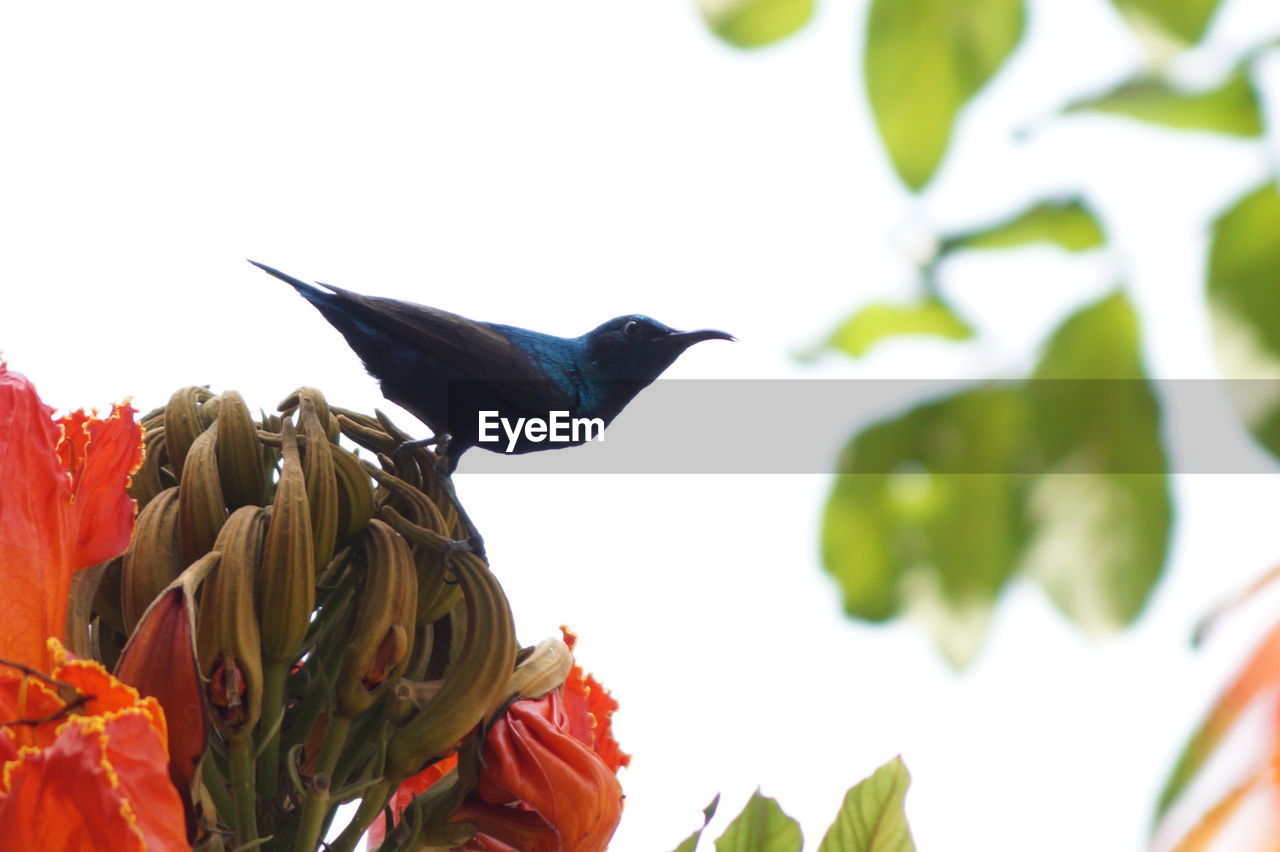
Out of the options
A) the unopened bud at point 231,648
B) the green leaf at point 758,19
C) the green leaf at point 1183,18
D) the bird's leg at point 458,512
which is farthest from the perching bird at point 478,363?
the green leaf at point 1183,18

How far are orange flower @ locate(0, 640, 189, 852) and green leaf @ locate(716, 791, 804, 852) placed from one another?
433 millimetres

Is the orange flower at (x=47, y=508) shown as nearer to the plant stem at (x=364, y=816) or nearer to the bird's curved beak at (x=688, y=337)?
the plant stem at (x=364, y=816)

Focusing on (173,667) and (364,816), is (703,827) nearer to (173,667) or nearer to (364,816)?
(364,816)

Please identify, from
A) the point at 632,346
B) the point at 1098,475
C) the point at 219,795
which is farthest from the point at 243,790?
the point at 632,346

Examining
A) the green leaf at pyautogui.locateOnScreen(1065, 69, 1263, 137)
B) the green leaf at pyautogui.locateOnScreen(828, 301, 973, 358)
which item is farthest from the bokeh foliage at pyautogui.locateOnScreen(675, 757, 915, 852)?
the green leaf at pyautogui.locateOnScreen(1065, 69, 1263, 137)

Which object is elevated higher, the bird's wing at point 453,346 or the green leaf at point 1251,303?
the bird's wing at point 453,346

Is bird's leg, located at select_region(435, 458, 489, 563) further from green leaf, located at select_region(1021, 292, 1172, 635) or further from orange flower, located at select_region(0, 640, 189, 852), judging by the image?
green leaf, located at select_region(1021, 292, 1172, 635)

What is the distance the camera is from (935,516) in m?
0.47

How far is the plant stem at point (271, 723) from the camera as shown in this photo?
0.80 metres

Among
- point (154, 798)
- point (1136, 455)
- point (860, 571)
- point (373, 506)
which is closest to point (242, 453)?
point (373, 506)

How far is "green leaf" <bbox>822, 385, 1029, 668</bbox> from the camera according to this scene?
454 mm

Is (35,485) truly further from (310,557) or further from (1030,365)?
(1030,365)

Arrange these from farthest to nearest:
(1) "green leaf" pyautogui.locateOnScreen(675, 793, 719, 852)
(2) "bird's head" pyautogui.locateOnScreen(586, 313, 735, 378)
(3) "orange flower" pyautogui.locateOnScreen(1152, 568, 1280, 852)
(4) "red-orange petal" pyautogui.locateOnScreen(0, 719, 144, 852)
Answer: (2) "bird's head" pyautogui.locateOnScreen(586, 313, 735, 378), (1) "green leaf" pyautogui.locateOnScreen(675, 793, 719, 852), (4) "red-orange petal" pyautogui.locateOnScreen(0, 719, 144, 852), (3) "orange flower" pyautogui.locateOnScreen(1152, 568, 1280, 852)

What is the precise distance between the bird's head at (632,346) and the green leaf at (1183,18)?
94 cm
